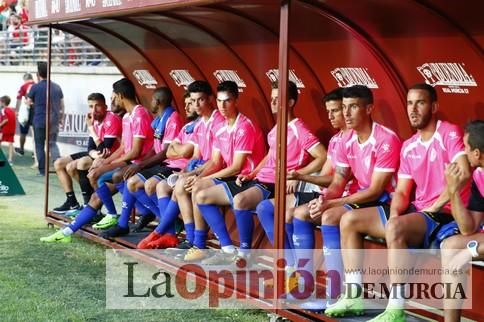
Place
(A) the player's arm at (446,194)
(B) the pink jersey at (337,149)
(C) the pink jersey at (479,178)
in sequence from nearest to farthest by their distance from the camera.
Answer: (A) the player's arm at (446,194) → (C) the pink jersey at (479,178) → (B) the pink jersey at (337,149)

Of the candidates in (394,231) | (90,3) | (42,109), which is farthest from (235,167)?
(42,109)

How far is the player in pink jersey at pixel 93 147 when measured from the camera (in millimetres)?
9117

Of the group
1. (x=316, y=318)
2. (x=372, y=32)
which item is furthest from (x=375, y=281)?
(x=372, y=32)

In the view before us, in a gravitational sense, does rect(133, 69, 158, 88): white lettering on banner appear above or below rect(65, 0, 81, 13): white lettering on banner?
below

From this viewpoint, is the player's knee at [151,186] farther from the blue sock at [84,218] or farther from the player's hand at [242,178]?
the player's hand at [242,178]

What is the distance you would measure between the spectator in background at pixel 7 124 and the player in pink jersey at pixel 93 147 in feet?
25.2

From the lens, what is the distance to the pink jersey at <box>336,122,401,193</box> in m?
5.67

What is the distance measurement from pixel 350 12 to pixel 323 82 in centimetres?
114

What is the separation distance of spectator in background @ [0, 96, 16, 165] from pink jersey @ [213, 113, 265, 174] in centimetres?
1049

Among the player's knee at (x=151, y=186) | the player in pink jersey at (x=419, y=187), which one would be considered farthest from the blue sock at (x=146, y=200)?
the player in pink jersey at (x=419, y=187)

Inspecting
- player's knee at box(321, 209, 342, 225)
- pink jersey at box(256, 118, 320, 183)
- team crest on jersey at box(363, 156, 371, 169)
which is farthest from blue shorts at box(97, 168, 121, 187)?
player's knee at box(321, 209, 342, 225)

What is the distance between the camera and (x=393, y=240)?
16.2 feet

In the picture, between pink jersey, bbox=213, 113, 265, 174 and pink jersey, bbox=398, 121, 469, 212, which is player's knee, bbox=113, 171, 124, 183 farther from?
pink jersey, bbox=398, 121, 469, 212

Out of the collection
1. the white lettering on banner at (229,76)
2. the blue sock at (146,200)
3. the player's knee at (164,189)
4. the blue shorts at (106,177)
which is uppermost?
the white lettering on banner at (229,76)
